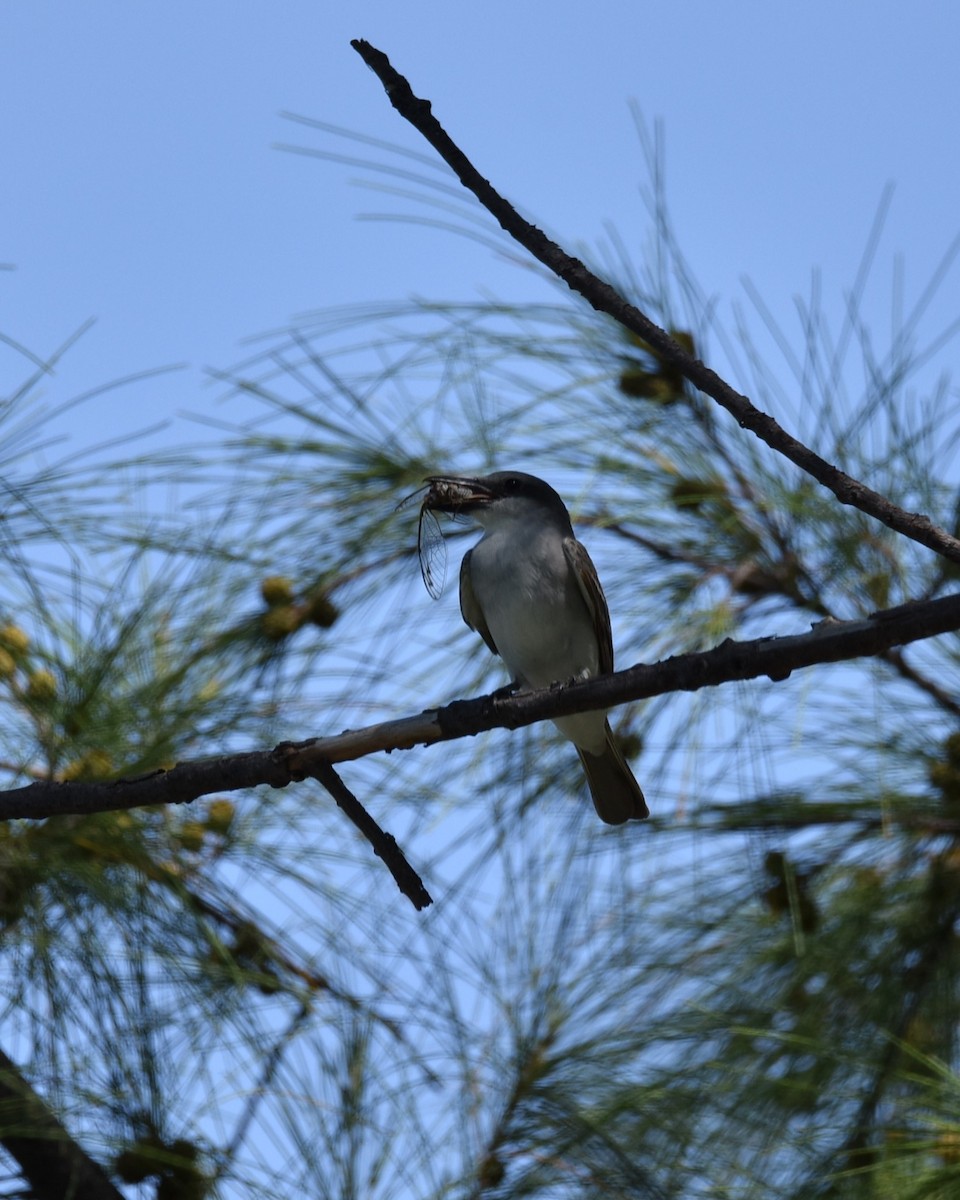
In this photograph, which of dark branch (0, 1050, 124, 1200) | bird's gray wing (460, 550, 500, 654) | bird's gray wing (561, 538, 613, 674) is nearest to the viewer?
dark branch (0, 1050, 124, 1200)

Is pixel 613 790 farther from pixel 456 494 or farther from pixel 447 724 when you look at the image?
pixel 447 724

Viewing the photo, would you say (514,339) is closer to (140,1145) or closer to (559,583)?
(559,583)

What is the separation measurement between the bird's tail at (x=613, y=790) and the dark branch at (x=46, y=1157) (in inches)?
47.3

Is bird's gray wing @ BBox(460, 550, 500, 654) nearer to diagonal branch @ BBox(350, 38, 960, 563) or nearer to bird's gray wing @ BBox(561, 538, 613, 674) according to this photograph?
bird's gray wing @ BBox(561, 538, 613, 674)

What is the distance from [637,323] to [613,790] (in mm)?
1469

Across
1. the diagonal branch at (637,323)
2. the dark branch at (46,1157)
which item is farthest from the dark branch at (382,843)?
the dark branch at (46,1157)

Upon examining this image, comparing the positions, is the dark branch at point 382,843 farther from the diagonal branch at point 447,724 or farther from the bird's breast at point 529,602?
the bird's breast at point 529,602

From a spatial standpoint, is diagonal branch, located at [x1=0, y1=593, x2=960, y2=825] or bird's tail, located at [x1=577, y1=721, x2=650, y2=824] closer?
diagonal branch, located at [x1=0, y1=593, x2=960, y2=825]

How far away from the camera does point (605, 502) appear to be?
323 centimetres

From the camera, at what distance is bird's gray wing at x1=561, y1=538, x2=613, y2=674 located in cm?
338

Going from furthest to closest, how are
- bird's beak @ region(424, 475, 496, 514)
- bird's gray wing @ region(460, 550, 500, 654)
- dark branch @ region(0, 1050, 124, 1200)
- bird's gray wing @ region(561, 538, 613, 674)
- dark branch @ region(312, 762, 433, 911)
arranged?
bird's gray wing @ region(460, 550, 500, 654), bird's gray wing @ region(561, 538, 613, 674), bird's beak @ region(424, 475, 496, 514), dark branch @ region(0, 1050, 124, 1200), dark branch @ region(312, 762, 433, 911)

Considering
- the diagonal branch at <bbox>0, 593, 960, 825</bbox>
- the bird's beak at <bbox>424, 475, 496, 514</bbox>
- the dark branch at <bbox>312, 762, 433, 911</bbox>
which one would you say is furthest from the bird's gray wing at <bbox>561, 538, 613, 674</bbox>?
the dark branch at <bbox>312, 762, 433, 911</bbox>

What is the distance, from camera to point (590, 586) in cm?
338

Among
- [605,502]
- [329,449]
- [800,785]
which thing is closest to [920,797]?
[800,785]
